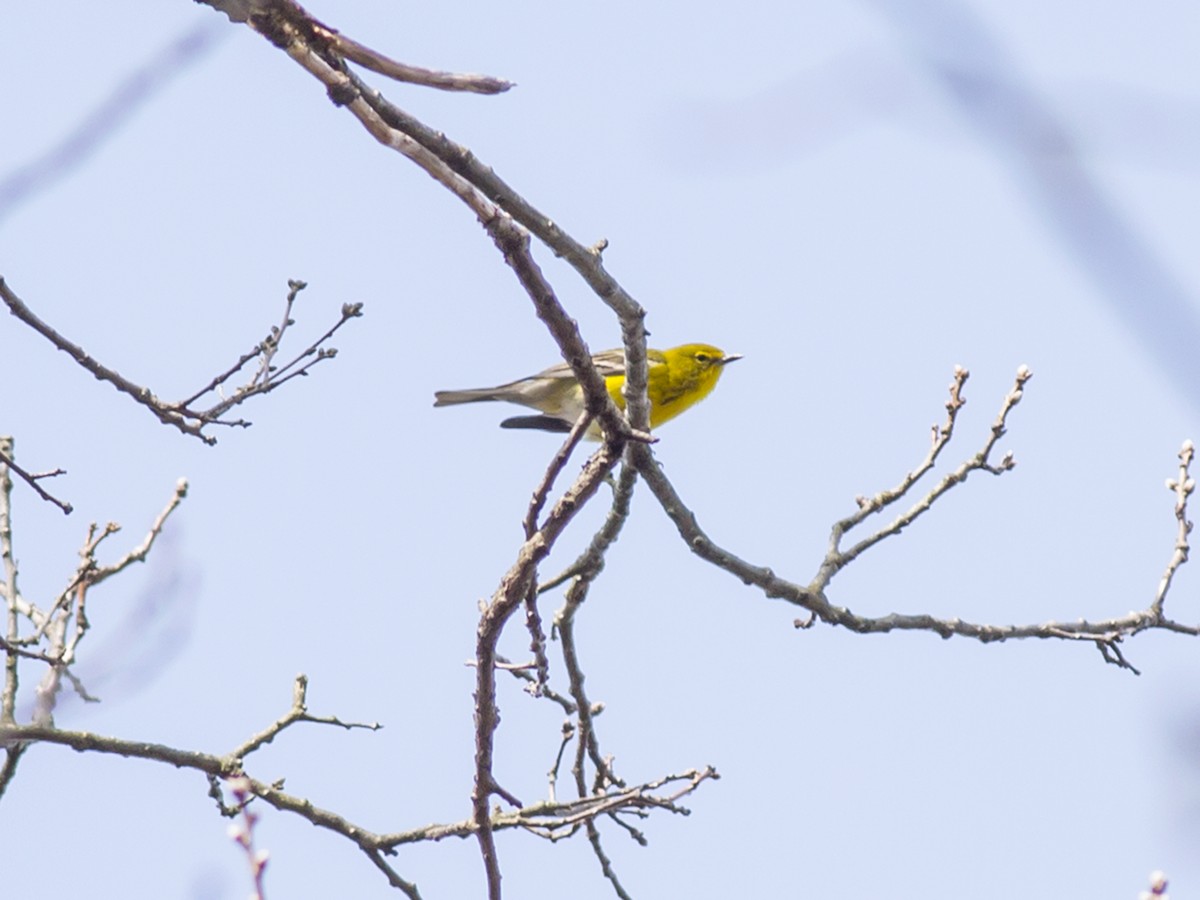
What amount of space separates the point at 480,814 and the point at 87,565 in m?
2.45

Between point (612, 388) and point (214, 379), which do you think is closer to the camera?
point (214, 379)

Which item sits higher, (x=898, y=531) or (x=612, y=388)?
(x=612, y=388)

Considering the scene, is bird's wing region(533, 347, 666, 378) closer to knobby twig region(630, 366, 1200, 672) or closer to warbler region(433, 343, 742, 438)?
warbler region(433, 343, 742, 438)

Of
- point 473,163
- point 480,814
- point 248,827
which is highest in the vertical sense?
point 473,163

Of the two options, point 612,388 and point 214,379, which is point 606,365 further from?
point 214,379

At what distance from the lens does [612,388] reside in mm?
10914

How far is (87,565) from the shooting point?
6.06 m

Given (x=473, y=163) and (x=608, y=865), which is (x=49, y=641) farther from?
(x=473, y=163)

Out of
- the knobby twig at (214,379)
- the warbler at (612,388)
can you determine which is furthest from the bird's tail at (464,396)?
the knobby twig at (214,379)

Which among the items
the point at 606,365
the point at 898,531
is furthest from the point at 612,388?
the point at 898,531

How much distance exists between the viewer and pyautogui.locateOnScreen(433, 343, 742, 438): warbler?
1018cm

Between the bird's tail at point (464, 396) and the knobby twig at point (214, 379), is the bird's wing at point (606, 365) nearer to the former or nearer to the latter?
the bird's tail at point (464, 396)

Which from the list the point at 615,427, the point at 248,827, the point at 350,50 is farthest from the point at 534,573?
the point at 248,827

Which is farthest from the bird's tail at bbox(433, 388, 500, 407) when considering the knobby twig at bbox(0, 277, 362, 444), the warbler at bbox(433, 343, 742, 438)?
the knobby twig at bbox(0, 277, 362, 444)
